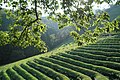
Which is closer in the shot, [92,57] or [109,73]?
[109,73]

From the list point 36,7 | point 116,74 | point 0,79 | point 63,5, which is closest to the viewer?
point 63,5

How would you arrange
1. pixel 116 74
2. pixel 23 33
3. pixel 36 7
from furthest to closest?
pixel 116 74 < pixel 23 33 < pixel 36 7

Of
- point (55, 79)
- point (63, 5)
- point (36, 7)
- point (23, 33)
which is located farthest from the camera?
point (55, 79)

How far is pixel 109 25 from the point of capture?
38.3ft

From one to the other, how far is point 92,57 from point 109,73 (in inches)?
446

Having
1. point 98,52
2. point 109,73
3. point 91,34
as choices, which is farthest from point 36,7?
point 98,52

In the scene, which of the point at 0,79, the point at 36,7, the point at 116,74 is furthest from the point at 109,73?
the point at 0,79

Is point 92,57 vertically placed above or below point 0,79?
above

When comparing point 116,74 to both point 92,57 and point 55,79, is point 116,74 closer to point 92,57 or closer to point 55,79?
point 55,79

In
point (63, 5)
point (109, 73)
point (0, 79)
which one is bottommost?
point (0, 79)

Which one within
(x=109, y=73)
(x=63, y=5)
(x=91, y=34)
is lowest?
(x=109, y=73)

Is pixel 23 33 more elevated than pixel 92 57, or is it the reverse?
pixel 23 33

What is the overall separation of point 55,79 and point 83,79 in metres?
5.00

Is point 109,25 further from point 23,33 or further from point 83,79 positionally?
point 83,79
